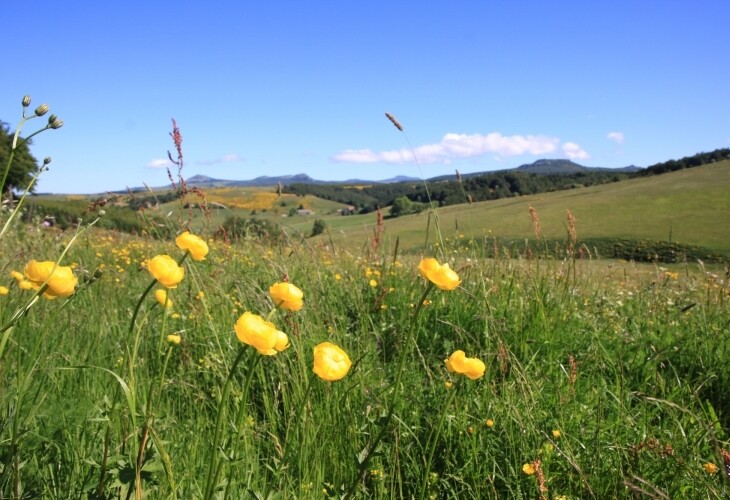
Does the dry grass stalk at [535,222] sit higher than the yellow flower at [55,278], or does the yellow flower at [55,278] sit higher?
the yellow flower at [55,278]

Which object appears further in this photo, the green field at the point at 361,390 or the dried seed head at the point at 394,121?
the dried seed head at the point at 394,121

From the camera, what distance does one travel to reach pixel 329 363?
105cm

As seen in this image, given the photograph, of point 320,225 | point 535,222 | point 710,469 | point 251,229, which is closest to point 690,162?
point 320,225

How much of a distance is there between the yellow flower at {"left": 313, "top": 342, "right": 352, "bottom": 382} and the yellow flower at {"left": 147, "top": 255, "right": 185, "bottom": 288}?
12.5 inches

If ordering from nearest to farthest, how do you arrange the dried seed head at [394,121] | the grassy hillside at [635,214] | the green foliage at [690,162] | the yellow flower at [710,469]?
1. the yellow flower at [710,469]
2. the dried seed head at [394,121]
3. the grassy hillside at [635,214]
4. the green foliage at [690,162]

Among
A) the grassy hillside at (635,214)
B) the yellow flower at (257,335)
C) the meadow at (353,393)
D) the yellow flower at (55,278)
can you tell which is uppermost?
the yellow flower at (55,278)

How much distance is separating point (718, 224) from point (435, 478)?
39.9 meters

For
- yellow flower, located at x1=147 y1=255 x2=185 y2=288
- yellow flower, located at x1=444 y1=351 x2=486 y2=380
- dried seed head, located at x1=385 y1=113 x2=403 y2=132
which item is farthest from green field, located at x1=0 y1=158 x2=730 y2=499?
dried seed head, located at x1=385 y1=113 x2=403 y2=132

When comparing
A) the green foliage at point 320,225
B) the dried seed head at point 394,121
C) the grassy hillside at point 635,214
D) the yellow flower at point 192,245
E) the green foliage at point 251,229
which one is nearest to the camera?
the yellow flower at point 192,245

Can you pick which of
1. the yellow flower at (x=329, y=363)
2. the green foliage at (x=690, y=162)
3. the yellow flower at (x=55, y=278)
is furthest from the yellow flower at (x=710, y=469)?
the green foliage at (x=690, y=162)

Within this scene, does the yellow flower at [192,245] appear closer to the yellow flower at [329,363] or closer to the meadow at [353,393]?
the meadow at [353,393]

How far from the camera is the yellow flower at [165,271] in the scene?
103 cm

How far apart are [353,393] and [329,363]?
119cm

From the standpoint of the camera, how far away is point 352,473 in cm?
182
